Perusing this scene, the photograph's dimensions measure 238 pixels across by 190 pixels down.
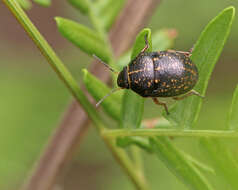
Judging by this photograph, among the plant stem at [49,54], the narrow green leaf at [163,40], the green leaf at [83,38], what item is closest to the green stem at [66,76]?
the plant stem at [49,54]

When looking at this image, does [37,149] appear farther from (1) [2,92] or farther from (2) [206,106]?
(2) [206,106]

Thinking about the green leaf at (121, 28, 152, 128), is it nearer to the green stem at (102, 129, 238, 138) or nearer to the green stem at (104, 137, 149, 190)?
the green stem at (102, 129, 238, 138)

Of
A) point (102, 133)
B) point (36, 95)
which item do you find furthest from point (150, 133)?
point (36, 95)

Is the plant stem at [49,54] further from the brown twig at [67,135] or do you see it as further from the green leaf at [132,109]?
the brown twig at [67,135]

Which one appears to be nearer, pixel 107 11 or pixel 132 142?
pixel 132 142

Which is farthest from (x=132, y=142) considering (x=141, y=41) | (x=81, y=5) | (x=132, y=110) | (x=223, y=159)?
(x=81, y=5)

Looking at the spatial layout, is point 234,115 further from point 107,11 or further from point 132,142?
point 107,11

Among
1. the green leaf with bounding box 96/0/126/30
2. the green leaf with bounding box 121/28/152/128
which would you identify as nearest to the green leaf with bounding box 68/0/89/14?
the green leaf with bounding box 96/0/126/30
